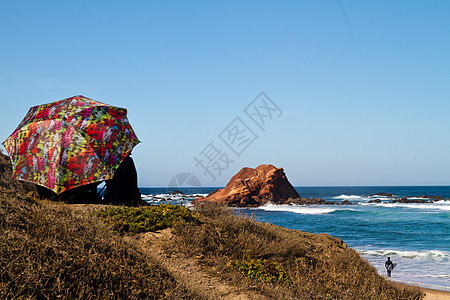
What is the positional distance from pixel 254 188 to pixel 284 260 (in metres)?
50.9

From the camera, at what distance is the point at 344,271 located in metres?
8.26

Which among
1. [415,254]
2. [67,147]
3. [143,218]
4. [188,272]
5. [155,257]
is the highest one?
[67,147]

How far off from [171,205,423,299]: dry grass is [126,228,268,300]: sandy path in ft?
0.73

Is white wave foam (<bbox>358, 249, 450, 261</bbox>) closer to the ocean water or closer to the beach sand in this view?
the ocean water

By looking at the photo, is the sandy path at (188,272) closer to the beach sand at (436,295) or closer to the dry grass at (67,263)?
the dry grass at (67,263)

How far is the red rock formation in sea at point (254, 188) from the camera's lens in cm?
5622

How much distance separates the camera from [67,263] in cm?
507

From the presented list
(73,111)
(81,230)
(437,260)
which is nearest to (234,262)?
(81,230)

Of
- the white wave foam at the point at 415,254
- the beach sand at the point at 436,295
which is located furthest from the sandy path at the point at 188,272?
the white wave foam at the point at 415,254

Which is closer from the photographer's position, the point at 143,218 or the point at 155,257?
the point at 155,257

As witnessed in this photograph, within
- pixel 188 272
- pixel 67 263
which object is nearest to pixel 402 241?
pixel 188 272

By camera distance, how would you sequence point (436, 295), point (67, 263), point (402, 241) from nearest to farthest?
point (67, 263) < point (436, 295) < point (402, 241)

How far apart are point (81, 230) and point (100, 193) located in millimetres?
5474

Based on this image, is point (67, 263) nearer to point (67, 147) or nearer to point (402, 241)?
point (67, 147)
